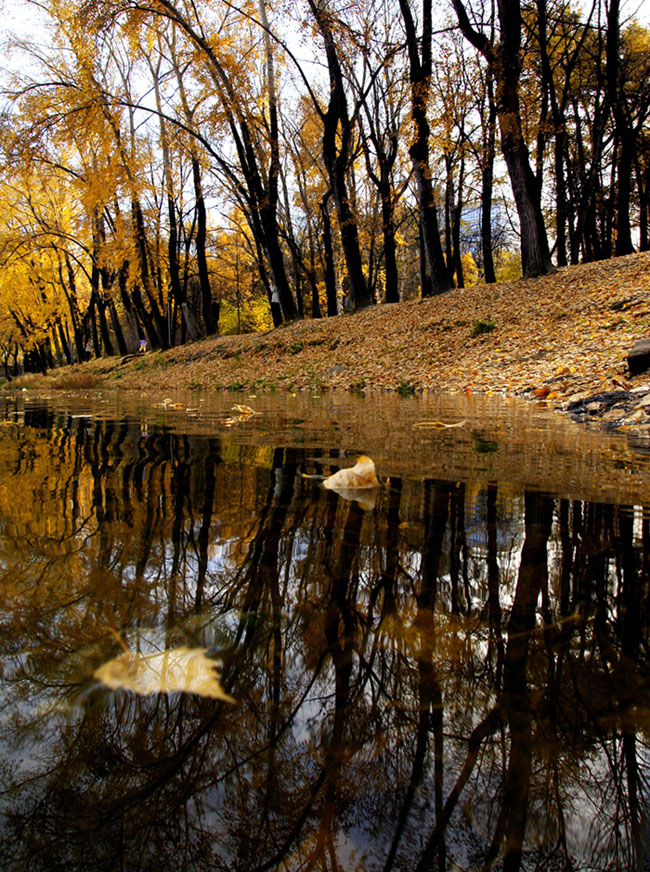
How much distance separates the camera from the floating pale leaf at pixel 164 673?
69 cm

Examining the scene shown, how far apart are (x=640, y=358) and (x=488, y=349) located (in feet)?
13.9

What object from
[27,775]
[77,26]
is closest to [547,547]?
[27,775]

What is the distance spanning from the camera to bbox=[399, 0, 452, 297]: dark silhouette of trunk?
1149 cm

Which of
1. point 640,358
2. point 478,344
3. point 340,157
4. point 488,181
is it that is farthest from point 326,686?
point 488,181

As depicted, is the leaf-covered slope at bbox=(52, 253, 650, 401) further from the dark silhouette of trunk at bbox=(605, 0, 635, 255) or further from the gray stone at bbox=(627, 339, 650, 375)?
the dark silhouette of trunk at bbox=(605, 0, 635, 255)

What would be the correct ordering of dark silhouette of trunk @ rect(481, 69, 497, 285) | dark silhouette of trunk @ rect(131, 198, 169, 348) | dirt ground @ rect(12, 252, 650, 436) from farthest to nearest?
dark silhouette of trunk @ rect(131, 198, 169, 348), dark silhouette of trunk @ rect(481, 69, 497, 285), dirt ground @ rect(12, 252, 650, 436)

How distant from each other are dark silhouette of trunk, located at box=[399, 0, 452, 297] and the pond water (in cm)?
1201

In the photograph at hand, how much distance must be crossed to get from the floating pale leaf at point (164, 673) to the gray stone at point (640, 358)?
4617mm

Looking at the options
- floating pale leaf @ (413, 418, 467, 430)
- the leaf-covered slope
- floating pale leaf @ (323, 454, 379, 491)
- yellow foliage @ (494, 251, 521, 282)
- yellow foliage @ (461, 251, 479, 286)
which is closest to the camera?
floating pale leaf @ (323, 454, 379, 491)

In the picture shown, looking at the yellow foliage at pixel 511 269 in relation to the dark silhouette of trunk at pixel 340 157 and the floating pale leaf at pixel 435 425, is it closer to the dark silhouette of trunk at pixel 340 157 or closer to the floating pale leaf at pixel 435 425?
the dark silhouette of trunk at pixel 340 157

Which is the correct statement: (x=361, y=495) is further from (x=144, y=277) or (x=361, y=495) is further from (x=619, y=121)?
(x=144, y=277)

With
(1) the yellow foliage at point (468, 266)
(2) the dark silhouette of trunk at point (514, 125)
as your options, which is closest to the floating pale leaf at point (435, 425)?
(2) the dark silhouette of trunk at point (514, 125)

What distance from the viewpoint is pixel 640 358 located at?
14.0ft

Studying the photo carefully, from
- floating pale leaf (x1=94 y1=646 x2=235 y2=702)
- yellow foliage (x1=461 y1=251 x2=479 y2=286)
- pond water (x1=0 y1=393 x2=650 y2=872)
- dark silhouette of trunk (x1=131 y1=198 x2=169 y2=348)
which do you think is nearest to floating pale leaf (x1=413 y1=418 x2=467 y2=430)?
pond water (x1=0 y1=393 x2=650 y2=872)
